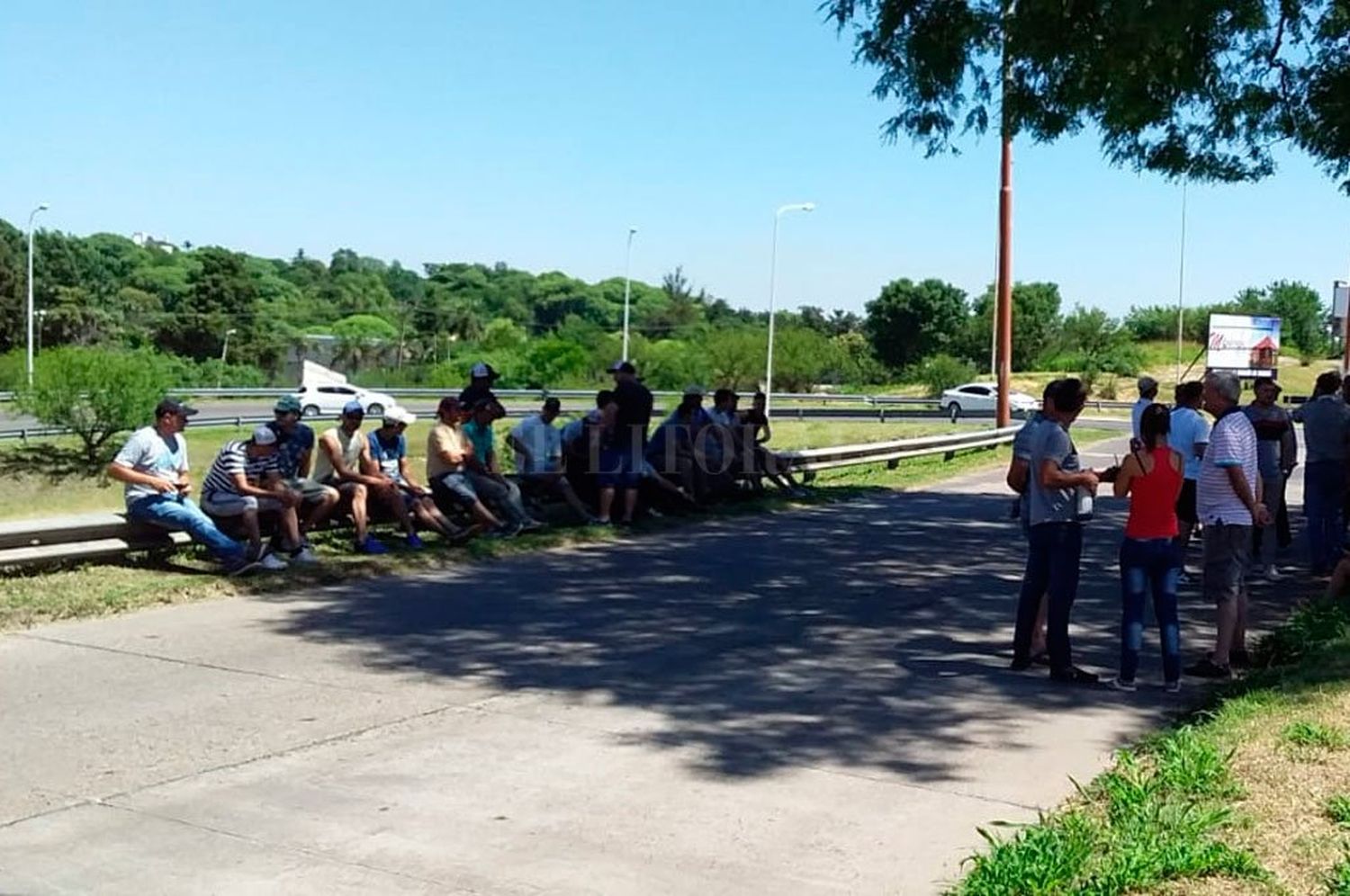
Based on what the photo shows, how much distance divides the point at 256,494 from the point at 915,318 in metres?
81.4

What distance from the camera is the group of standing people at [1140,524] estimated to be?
26.8 feet

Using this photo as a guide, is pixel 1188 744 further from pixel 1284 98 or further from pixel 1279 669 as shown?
pixel 1284 98

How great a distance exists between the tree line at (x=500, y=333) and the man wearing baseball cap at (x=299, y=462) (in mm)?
48716

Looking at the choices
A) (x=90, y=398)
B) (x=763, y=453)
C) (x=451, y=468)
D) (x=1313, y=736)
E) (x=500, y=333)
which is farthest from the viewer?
(x=500, y=333)

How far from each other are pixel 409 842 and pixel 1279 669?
210 inches

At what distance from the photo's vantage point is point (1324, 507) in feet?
41.0

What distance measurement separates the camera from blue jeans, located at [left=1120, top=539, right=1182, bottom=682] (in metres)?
8.18

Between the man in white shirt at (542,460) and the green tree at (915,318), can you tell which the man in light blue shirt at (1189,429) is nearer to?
the man in white shirt at (542,460)

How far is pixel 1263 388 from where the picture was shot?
12641mm

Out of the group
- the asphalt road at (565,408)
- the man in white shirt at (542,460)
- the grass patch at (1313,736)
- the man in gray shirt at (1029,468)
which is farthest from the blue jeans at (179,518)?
the asphalt road at (565,408)

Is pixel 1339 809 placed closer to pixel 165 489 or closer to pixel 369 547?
pixel 165 489

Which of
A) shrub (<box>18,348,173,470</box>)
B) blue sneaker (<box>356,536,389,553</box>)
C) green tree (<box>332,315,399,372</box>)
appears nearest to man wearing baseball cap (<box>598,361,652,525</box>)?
blue sneaker (<box>356,536,389,553</box>)

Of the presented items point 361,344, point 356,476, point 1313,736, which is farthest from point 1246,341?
point 361,344

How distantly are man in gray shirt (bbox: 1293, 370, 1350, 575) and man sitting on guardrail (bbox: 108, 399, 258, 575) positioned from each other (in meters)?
8.82
